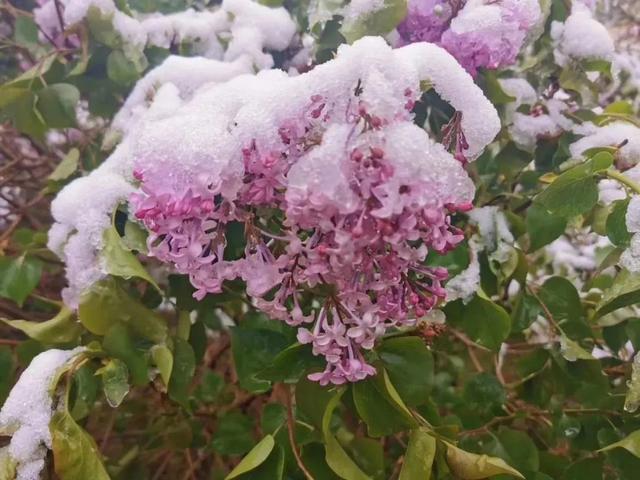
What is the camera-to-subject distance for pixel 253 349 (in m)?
0.55

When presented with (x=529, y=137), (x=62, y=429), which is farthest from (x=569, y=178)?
(x=62, y=429)

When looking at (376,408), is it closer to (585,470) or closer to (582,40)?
(585,470)

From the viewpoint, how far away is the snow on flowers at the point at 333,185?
0.36m

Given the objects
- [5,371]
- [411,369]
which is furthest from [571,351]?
[5,371]

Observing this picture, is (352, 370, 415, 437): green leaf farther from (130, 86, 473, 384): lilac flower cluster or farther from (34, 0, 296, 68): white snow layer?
(34, 0, 296, 68): white snow layer

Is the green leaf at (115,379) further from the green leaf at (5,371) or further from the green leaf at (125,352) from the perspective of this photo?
the green leaf at (5,371)

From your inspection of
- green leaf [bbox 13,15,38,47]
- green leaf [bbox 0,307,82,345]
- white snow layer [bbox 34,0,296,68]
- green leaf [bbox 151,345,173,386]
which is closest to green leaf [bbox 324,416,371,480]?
green leaf [bbox 151,345,173,386]

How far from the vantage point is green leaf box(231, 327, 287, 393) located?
1.80 ft

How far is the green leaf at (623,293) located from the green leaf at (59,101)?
515 millimetres

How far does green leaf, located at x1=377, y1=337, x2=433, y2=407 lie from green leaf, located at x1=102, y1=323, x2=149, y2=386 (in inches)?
7.4

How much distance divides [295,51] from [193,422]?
1.35ft

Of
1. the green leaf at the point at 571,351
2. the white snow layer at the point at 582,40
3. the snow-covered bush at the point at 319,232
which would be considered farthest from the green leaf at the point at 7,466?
the white snow layer at the point at 582,40

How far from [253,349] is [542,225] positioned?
268 mm

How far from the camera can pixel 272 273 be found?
1.37 feet
